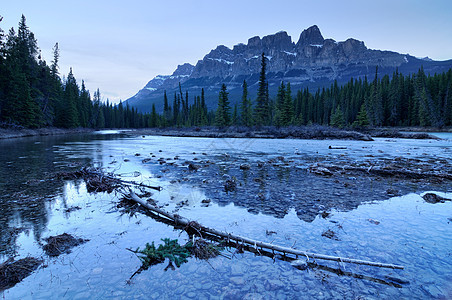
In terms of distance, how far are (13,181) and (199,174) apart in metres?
9.44

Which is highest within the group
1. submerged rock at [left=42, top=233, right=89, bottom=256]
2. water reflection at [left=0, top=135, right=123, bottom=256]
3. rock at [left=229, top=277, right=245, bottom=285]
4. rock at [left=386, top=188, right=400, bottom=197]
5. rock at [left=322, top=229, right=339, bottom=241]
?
water reflection at [left=0, top=135, right=123, bottom=256]

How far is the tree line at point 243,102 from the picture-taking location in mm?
46812

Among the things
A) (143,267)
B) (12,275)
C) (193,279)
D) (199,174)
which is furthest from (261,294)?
(199,174)

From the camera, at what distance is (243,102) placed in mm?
72812

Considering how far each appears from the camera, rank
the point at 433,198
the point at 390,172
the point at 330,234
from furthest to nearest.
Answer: the point at 390,172 → the point at 433,198 → the point at 330,234

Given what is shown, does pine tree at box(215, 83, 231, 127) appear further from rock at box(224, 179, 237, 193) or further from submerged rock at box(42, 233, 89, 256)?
submerged rock at box(42, 233, 89, 256)

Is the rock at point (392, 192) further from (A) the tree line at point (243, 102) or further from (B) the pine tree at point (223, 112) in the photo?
(B) the pine tree at point (223, 112)

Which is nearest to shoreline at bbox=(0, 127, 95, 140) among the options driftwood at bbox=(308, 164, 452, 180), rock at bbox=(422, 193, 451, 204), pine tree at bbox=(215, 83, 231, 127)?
pine tree at bbox=(215, 83, 231, 127)

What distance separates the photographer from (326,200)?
918 centimetres

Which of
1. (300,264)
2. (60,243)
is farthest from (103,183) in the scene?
(300,264)

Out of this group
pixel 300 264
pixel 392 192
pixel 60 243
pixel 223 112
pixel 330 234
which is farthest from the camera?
pixel 223 112

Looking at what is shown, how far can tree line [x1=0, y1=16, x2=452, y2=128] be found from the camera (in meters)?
46.8

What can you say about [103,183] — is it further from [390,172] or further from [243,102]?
[243,102]

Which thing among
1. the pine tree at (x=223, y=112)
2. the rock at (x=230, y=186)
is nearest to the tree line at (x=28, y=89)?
the pine tree at (x=223, y=112)
